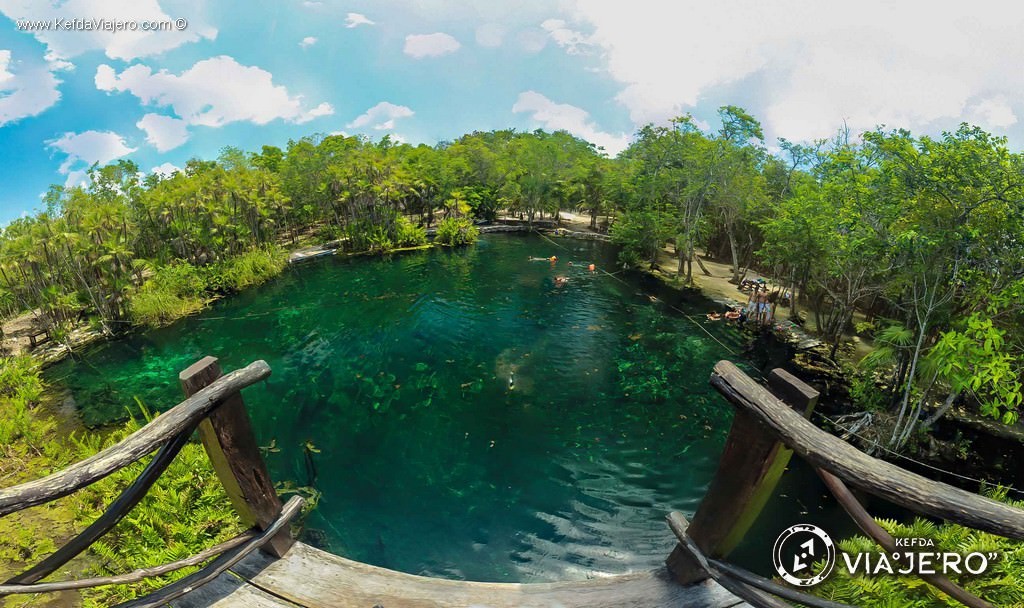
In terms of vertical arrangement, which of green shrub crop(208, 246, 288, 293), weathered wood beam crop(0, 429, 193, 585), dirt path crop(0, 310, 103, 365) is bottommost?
weathered wood beam crop(0, 429, 193, 585)

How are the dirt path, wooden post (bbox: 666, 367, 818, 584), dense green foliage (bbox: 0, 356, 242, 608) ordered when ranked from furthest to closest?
the dirt path
dense green foliage (bbox: 0, 356, 242, 608)
wooden post (bbox: 666, 367, 818, 584)

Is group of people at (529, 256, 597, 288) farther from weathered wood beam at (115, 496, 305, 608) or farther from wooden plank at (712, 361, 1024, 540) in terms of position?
wooden plank at (712, 361, 1024, 540)

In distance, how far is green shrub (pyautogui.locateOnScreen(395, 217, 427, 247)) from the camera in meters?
31.0

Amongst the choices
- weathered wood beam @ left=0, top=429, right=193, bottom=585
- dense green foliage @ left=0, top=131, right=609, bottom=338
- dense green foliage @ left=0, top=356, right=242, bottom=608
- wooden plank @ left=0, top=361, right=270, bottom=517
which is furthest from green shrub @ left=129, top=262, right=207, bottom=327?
wooden plank @ left=0, top=361, right=270, bottom=517

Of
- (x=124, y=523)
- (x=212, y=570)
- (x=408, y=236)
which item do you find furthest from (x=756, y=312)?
(x=408, y=236)

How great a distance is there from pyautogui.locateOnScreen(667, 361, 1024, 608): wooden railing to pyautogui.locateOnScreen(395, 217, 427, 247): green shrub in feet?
98.8

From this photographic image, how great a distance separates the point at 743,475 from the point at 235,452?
146 inches

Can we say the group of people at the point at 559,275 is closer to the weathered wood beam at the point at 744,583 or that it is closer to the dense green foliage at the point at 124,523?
the dense green foliage at the point at 124,523

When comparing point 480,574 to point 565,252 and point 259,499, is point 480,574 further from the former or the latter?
point 565,252

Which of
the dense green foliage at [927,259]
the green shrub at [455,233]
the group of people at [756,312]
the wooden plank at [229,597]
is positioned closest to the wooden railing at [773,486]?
the wooden plank at [229,597]

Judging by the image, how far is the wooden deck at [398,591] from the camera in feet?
10.2

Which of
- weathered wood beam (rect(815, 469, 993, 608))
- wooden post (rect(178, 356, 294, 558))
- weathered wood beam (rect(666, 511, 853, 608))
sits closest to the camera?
weathered wood beam (rect(815, 469, 993, 608))

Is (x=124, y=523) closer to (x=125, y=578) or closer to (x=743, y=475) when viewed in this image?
(x=125, y=578)

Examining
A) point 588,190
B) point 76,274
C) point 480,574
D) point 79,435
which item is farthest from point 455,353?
point 588,190
